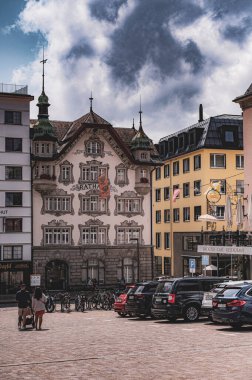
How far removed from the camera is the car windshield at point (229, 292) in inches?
920

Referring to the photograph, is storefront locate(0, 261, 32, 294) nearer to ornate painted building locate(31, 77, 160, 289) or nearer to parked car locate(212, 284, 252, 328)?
ornate painted building locate(31, 77, 160, 289)

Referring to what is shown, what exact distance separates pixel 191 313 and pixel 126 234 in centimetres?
3484

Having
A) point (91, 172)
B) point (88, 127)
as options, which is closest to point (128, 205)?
point (91, 172)

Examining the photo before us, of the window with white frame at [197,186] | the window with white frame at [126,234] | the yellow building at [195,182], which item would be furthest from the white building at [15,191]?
the window with white frame at [197,186]

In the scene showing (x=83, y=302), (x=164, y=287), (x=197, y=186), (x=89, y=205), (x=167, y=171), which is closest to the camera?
(x=164, y=287)

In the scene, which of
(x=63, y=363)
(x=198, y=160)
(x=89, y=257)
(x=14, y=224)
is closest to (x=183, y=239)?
(x=198, y=160)

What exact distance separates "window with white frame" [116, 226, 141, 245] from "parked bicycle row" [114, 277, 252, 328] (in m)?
29.4

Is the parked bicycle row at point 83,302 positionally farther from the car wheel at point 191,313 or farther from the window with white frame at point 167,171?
the window with white frame at point 167,171

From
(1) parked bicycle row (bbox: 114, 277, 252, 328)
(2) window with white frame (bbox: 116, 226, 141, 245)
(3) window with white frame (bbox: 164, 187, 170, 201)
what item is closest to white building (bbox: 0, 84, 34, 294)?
(2) window with white frame (bbox: 116, 226, 141, 245)

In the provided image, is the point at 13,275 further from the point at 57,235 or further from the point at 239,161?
the point at 239,161

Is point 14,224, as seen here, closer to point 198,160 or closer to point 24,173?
point 24,173

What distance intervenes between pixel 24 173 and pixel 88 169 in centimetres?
613

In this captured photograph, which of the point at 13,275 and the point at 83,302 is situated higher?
the point at 13,275

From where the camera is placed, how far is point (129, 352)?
17844mm
